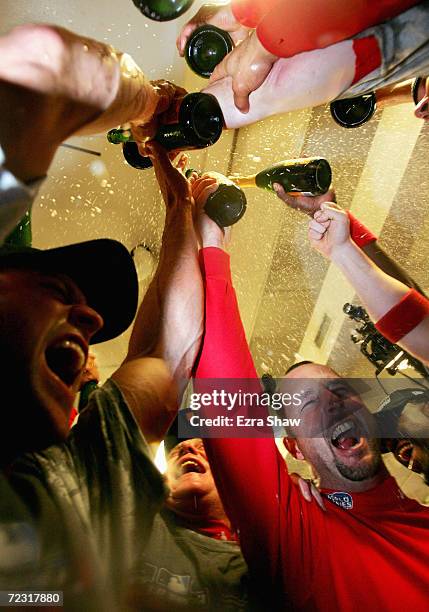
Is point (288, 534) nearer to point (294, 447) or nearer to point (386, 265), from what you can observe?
point (294, 447)

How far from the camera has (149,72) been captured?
1.81 metres

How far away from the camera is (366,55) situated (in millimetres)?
1048

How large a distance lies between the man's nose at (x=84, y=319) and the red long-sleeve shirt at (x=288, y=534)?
430mm

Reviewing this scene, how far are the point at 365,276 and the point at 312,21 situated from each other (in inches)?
35.6

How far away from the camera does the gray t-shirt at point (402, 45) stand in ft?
3.27

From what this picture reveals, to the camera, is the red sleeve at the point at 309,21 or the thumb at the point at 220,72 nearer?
the red sleeve at the point at 309,21

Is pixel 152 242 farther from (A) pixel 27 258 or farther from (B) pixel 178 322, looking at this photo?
(A) pixel 27 258

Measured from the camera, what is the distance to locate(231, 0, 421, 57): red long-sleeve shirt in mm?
898

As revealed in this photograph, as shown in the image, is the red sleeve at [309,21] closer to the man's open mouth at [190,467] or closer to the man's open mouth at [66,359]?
the man's open mouth at [66,359]

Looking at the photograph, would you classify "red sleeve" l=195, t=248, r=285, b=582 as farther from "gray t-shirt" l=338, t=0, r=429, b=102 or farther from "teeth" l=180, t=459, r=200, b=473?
"gray t-shirt" l=338, t=0, r=429, b=102

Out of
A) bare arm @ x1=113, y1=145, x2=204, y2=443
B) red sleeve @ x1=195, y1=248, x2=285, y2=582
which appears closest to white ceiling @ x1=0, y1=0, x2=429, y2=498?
bare arm @ x1=113, y1=145, x2=204, y2=443

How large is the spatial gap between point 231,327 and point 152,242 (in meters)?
1.12

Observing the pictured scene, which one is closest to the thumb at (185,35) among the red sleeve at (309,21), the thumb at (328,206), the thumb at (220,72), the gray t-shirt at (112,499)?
the thumb at (220,72)

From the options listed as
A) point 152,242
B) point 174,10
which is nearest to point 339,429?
point 152,242
